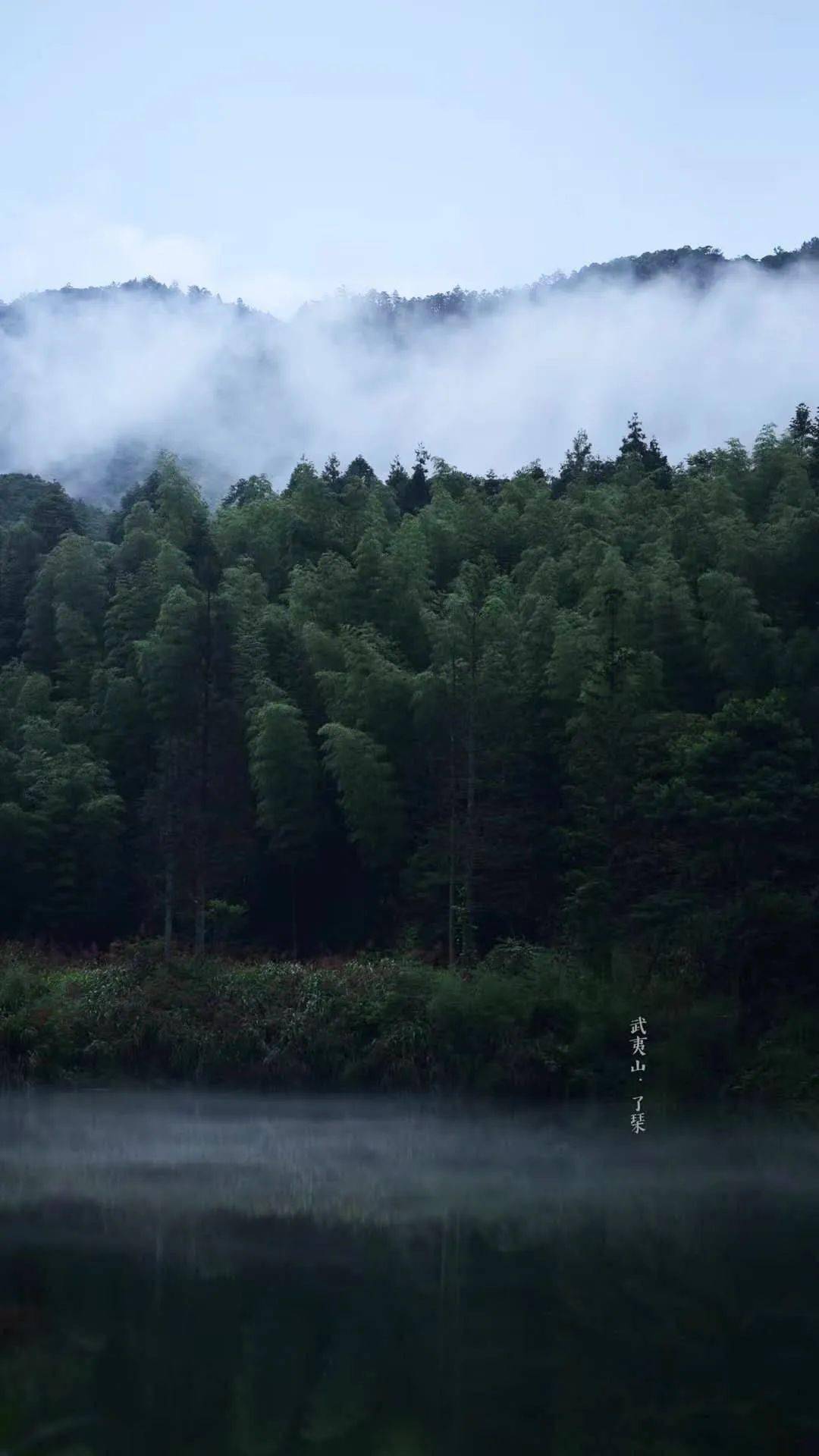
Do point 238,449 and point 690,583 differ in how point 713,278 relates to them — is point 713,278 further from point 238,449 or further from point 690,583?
point 690,583

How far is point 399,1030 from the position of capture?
→ 2072cm

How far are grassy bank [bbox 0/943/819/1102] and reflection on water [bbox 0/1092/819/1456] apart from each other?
3.14 meters

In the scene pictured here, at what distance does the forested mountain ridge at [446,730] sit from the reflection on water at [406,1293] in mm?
5359

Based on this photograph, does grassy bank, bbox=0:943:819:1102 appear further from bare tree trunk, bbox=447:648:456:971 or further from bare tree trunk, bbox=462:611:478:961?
bare tree trunk, bbox=447:648:456:971

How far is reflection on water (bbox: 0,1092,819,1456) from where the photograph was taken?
720 centimetres

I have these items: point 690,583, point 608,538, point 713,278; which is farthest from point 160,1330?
point 713,278

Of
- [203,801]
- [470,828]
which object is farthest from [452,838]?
[203,801]

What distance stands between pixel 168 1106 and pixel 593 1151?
5720 millimetres

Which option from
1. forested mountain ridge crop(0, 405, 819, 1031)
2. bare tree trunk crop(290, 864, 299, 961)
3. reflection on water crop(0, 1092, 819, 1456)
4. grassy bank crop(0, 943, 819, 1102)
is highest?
forested mountain ridge crop(0, 405, 819, 1031)

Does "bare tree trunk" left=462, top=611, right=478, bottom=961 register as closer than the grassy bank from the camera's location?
No

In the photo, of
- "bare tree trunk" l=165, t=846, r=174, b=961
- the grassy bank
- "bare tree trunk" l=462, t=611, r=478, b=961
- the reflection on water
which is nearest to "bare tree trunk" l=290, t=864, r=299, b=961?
"bare tree trunk" l=165, t=846, r=174, b=961

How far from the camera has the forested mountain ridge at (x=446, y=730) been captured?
67.1ft

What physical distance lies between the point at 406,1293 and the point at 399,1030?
434 inches

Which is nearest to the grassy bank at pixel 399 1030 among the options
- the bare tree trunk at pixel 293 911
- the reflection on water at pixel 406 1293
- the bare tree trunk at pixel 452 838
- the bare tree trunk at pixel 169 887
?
the bare tree trunk at pixel 452 838
